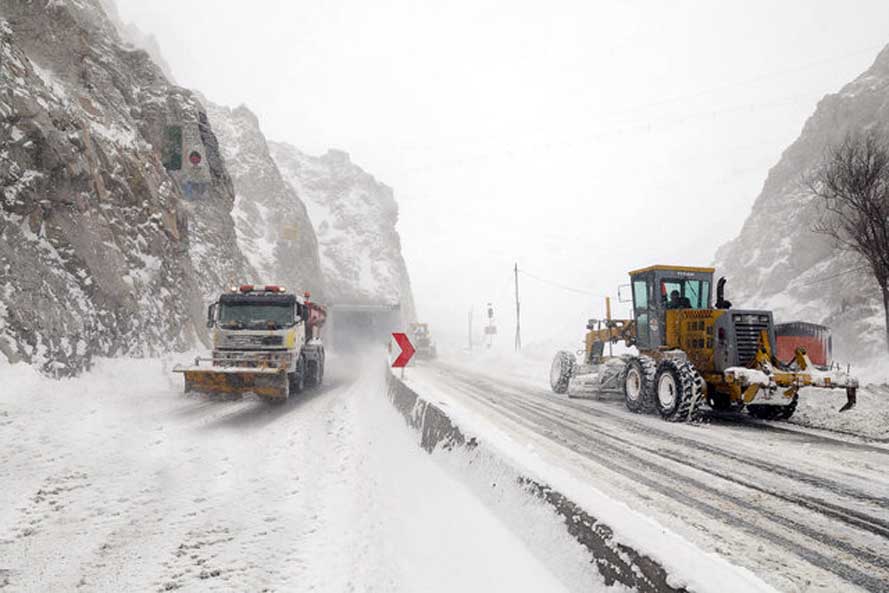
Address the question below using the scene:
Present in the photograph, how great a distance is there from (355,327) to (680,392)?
36.2 m

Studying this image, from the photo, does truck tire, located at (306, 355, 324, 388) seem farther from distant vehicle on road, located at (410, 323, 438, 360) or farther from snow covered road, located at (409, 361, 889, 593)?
distant vehicle on road, located at (410, 323, 438, 360)

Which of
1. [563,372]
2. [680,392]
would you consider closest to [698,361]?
[680,392]

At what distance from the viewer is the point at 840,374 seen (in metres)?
8.64

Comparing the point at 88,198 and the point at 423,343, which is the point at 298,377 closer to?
the point at 88,198

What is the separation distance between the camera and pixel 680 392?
30.2 feet

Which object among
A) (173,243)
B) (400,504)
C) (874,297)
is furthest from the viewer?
(874,297)

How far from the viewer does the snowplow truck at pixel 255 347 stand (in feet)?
39.2

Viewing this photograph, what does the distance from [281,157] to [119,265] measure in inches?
2999

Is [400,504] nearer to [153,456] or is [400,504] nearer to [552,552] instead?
[552,552]

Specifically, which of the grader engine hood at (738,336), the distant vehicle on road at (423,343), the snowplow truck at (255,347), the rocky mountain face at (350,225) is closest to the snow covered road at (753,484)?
the grader engine hood at (738,336)

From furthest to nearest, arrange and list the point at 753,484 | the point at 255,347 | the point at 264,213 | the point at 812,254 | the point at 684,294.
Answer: the point at 264,213
the point at 812,254
the point at 255,347
the point at 684,294
the point at 753,484

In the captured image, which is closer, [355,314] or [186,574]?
[186,574]

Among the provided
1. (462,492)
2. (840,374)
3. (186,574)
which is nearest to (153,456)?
(186,574)

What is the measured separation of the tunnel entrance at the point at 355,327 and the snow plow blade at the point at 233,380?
30820mm
